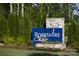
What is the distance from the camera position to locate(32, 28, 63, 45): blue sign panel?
6984 millimetres

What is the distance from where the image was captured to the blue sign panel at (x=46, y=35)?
698cm

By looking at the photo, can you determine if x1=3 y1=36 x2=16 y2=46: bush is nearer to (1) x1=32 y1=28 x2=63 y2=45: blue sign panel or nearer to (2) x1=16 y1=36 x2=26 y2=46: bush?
(2) x1=16 y1=36 x2=26 y2=46: bush

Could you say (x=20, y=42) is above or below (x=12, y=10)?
below

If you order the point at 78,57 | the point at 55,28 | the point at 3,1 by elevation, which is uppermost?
the point at 3,1

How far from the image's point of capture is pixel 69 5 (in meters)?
6.99

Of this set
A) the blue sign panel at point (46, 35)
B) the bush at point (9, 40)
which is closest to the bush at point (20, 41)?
Answer: the bush at point (9, 40)

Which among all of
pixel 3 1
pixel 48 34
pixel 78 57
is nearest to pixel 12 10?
pixel 3 1

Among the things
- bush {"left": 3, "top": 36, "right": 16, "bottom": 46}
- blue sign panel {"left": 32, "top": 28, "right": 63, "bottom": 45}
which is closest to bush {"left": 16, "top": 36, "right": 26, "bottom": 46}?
bush {"left": 3, "top": 36, "right": 16, "bottom": 46}

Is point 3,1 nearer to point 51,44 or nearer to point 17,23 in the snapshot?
point 17,23

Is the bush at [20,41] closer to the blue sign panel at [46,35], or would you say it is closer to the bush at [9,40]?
the bush at [9,40]

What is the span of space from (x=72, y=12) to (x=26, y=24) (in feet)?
2.47

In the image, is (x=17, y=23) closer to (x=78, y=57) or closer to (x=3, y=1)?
(x=3, y=1)

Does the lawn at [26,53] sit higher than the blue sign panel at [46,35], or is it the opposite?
the blue sign panel at [46,35]

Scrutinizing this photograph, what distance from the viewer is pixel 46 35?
700 cm
